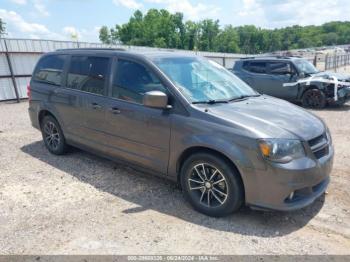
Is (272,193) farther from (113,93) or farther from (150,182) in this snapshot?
(113,93)

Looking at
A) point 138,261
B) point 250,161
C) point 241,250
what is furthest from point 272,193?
point 138,261

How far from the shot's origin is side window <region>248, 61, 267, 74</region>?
11.5m

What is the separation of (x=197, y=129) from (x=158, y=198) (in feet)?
3.78

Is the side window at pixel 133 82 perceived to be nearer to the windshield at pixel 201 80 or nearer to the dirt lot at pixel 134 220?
the windshield at pixel 201 80

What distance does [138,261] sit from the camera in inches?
115

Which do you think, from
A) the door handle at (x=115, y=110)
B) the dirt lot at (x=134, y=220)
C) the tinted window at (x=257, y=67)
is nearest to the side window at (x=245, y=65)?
the tinted window at (x=257, y=67)

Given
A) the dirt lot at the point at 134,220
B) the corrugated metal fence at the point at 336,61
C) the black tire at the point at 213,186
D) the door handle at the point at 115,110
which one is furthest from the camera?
the corrugated metal fence at the point at 336,61

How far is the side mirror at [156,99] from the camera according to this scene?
12.0ft

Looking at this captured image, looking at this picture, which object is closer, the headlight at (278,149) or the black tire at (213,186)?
the headlight at (278,149)

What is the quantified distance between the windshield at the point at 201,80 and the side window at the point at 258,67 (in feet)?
23.9

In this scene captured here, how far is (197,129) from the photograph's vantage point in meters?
3.56

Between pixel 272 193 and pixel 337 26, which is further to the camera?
pixel 337 26

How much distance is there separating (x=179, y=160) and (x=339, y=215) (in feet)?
6.29

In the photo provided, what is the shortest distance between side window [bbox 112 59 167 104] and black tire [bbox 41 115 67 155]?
176 centimetres
